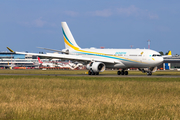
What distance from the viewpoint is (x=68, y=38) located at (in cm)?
5969

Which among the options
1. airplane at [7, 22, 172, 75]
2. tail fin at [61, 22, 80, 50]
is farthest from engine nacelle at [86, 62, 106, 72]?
tail fin at [61, 22, 80, 50]

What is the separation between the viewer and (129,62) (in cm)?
4959

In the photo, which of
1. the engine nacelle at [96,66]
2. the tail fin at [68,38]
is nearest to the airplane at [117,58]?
the engine nacelle at [96,66]

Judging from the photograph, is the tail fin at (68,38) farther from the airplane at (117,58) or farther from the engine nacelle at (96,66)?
the engine nacelle at (96,66)

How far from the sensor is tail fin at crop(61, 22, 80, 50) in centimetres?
5859

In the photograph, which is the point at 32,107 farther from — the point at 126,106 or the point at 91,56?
the point at 91,56

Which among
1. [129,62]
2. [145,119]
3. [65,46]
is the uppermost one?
[65,46]

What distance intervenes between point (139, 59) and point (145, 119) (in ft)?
123

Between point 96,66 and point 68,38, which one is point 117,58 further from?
point 68,38

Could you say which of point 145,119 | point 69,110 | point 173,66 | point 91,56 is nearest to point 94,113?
point 69,110

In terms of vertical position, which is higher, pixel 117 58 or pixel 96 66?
pixel 117 58

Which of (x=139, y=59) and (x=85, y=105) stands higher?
(x=139, y=59)

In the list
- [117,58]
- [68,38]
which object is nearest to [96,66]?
[117,58]

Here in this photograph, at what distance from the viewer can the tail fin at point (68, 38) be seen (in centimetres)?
5859
